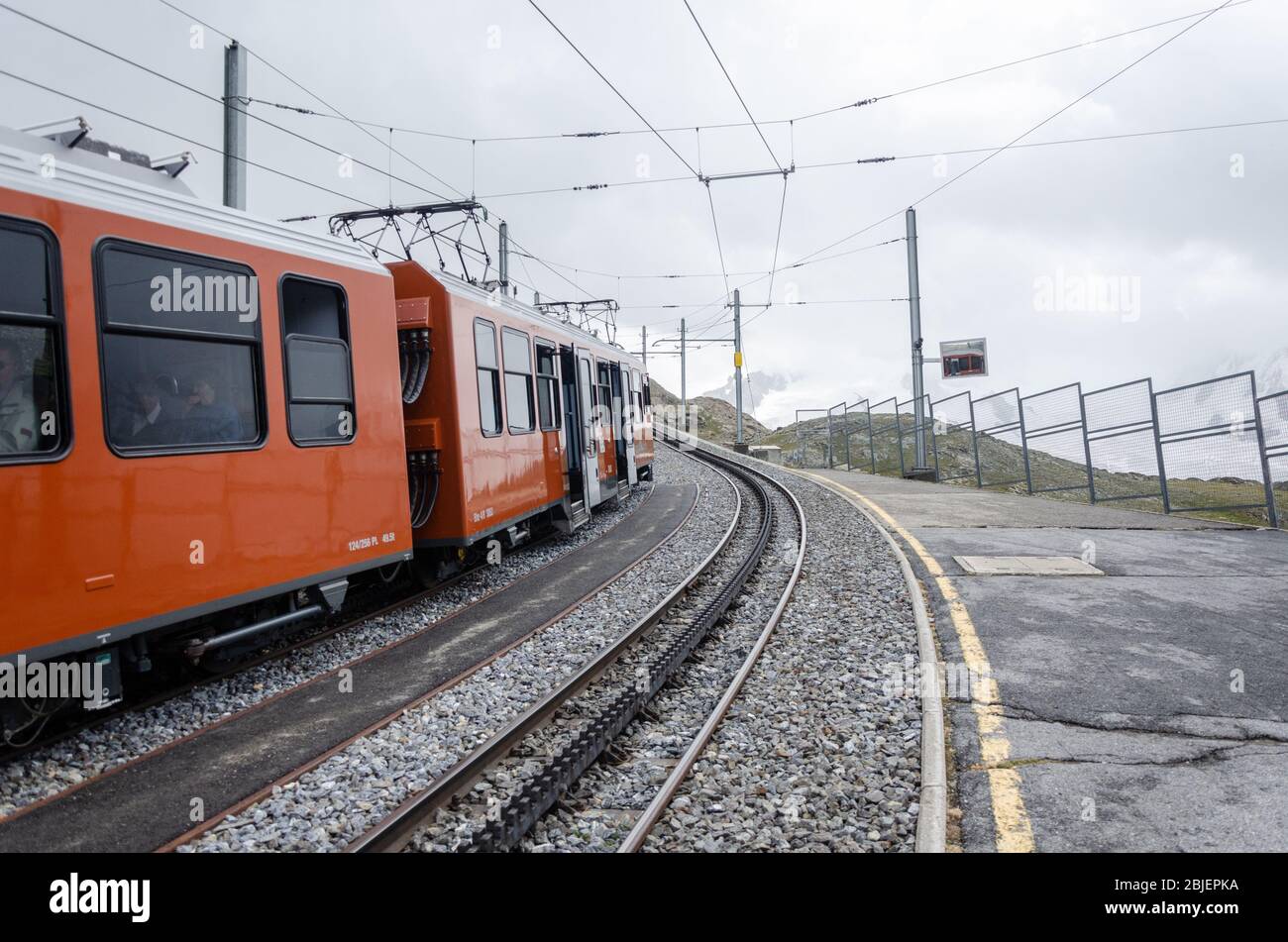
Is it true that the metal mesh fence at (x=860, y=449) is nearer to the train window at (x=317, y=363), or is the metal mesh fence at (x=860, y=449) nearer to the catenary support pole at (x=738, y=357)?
the catenary support pole at (x=738, y=357)

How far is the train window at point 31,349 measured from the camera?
3994 mm

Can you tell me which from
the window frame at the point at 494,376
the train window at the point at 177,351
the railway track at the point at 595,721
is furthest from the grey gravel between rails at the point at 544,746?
the window frame at the point at 494,376

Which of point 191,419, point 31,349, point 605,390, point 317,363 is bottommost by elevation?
point 191,419

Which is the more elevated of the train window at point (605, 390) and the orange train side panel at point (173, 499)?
the train window at point (605, 390)

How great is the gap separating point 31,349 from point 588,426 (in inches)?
362

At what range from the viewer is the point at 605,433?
15086mm

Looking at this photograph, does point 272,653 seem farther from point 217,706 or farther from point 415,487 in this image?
point 415,487

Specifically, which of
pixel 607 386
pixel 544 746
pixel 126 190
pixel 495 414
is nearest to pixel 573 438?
pixel 607 386

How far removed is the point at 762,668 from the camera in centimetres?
596

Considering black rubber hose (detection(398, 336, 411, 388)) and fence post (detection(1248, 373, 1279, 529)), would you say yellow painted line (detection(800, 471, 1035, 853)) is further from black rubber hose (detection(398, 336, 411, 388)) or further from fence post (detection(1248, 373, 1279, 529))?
fence post (detection(1248, 373, 1279, 529))

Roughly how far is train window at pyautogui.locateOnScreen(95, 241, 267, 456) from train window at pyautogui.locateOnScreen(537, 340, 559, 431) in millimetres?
5481

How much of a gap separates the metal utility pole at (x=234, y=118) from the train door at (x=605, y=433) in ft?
21.0

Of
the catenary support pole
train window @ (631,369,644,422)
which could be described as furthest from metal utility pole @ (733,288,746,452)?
train window @ (631,369,644,422)
